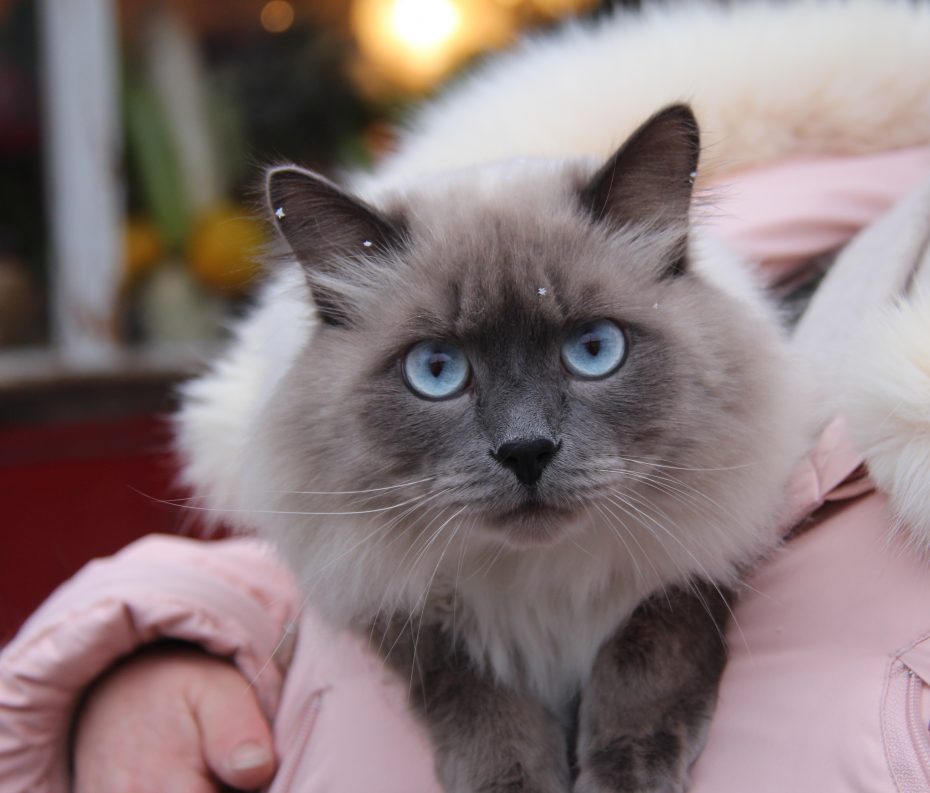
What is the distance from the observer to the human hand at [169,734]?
1219 mm

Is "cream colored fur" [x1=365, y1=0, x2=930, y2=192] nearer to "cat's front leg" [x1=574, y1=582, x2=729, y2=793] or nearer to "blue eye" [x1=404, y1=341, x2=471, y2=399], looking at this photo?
"blue eye" [x1=404, y1=341, x2=471, y2=399]

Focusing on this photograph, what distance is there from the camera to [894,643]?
984 millimetres

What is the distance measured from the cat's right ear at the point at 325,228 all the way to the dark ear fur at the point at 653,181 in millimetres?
263

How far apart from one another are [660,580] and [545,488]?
9.7 inches

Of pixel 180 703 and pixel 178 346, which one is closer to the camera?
pixel 180 703

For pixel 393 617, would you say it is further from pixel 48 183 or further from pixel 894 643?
pixel 48 183

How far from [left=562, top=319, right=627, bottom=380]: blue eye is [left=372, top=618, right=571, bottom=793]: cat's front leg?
38cm

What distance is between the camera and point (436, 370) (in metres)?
1.14

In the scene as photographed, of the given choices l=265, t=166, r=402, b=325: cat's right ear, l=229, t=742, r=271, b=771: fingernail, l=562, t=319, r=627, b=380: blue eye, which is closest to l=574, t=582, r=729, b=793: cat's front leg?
l=562, t=319, r=627, b=380: blue eye

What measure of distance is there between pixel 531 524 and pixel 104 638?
58 cm

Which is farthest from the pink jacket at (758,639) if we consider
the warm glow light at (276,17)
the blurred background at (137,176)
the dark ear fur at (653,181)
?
the warm glow light at (276,17)

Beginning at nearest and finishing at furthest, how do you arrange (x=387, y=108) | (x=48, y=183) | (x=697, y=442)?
(x=697, y=442) < (x=48, y=183) < (x=387, y=108)

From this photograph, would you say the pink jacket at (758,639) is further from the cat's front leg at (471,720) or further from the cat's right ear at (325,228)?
the cat's right ear at (325,228)

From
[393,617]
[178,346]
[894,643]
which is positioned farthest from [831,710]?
[178,346]
